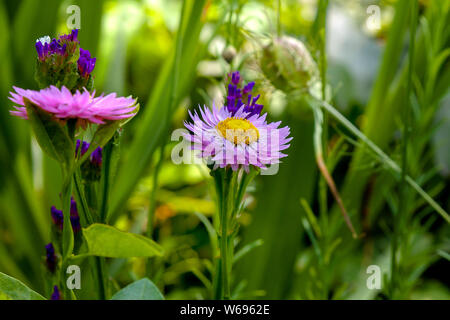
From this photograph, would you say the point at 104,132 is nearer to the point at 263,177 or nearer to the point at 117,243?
the point at 117,243

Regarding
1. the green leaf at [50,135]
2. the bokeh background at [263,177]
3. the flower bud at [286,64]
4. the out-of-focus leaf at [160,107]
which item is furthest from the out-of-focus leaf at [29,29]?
the green leaf at [50,135]

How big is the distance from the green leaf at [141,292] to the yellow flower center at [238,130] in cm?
8

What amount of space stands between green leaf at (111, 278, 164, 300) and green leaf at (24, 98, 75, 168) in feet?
0.23

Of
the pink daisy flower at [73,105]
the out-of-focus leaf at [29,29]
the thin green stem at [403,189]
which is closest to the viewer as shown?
the pink daisy flower at [73,105]

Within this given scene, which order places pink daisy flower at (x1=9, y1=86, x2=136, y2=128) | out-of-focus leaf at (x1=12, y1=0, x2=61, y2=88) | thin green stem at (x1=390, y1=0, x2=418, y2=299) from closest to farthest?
pink daisy flower at (x1=9, y1=86, x2=136, y2=128)
thin green stem at (x1=390, y1=0, x2=418, y2=299)
out-of-focus leaf at (x1=12, y1=0, x2=61, y2=88)

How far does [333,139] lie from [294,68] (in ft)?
1.16

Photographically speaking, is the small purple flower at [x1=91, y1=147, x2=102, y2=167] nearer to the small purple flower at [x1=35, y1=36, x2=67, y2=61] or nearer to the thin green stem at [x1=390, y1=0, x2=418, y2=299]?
the small purple flower at [x1=35, y1=36, x2=67, y2=61]

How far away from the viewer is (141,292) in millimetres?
215

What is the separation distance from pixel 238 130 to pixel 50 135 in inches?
2.6

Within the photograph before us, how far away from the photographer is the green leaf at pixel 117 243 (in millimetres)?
183

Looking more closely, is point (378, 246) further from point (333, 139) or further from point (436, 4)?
point (436, 4)

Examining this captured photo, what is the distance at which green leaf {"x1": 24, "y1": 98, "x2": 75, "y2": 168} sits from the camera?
0.16 m

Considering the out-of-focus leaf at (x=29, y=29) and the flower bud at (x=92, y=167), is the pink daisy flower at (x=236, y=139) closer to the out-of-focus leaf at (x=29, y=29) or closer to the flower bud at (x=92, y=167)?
the flower bud at (x=92, y=167)

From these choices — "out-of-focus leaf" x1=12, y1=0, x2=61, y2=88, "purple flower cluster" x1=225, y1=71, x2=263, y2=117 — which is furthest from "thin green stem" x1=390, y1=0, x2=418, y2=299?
"out-of-focus leaf" x1=12, y1=0, x2=61, y2=88
